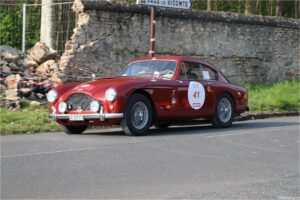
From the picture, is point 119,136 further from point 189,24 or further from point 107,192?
point 189,24

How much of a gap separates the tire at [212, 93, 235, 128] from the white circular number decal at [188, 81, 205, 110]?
26.9 inches

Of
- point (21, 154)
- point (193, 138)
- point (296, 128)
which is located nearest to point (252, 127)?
point (296, 128)

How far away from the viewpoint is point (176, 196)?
684 centimetres

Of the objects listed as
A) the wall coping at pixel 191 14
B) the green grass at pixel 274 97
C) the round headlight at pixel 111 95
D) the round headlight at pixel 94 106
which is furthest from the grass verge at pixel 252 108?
the wall coping at pixel 191 14

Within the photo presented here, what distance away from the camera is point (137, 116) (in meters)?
11.8

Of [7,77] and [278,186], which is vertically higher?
[7,77]

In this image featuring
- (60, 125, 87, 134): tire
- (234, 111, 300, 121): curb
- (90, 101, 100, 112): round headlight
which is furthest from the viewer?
(234, 111, 300, 121): curb

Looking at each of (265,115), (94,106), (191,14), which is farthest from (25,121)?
(191,14)

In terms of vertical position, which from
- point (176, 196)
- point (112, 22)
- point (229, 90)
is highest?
point (112, 22)

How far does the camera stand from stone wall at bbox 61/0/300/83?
718 inches

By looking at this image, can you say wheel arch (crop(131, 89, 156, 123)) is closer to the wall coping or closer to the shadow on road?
the shadow on road

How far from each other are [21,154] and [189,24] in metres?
12.6

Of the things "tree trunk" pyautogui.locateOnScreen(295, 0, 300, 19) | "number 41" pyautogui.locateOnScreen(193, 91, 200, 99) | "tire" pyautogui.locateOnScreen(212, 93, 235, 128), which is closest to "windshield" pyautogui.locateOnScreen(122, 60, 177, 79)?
"number 41" pyautogui.locateOnScreen(193, 91, 200, 99)

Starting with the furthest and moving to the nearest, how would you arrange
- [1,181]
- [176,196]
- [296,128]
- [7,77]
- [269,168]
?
[7,77] → [296,128] → [269,168] → [1,181] → [176,196]
